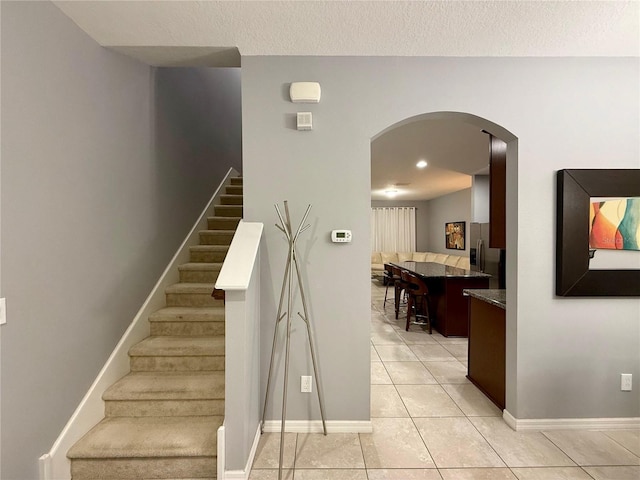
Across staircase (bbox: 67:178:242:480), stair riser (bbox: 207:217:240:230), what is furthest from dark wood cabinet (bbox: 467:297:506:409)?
stair riser (bbox: 207:217:240:230)

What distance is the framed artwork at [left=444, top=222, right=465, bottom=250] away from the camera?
818cm

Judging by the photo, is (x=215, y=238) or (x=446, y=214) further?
(x=446, y=214)

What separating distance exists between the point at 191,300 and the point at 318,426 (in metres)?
1.44

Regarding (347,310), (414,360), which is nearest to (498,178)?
(347,310)

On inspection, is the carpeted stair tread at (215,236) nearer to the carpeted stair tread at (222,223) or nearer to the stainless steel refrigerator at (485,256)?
the carpeted stair tread at (222,223)

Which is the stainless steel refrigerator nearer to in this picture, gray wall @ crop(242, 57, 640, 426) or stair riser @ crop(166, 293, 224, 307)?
gray wall @ crop(242, 57, 640, 426)

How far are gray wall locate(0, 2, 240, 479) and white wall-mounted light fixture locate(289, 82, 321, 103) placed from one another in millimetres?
1262

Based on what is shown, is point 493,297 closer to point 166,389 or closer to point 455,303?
point 455,303

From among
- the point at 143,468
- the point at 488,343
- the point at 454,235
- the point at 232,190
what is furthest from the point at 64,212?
the point at 454,235

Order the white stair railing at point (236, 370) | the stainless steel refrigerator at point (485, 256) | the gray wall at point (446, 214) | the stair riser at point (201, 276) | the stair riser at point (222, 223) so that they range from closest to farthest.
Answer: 1. the white stair railing at point (236, 370)
2. the stair riser at point (201, 276)
3. the stair riser at point (222, 223)
4. the stainless steel refrigerator at point (485, 256)
5. the gray wall at point (446, 214)

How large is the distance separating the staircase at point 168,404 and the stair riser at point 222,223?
3.54 ft

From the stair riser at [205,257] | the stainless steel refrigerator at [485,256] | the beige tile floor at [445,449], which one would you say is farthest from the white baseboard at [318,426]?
the stainless steel refrigerator at [485,256]

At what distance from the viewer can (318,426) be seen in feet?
7.08

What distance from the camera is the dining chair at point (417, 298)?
4.50 m
